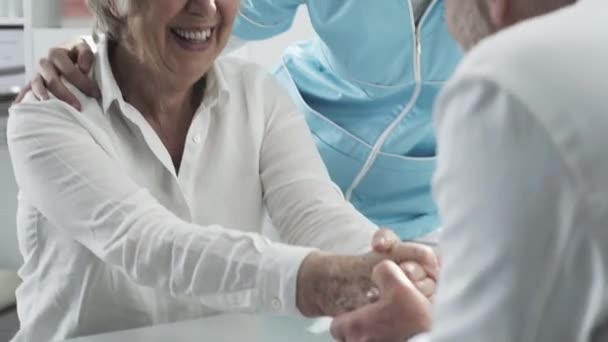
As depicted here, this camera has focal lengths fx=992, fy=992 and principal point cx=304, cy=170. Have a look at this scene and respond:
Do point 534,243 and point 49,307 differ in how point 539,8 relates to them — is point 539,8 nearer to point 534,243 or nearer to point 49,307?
point 534,243

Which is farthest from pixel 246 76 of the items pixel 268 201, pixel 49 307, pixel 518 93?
pixel 518 93

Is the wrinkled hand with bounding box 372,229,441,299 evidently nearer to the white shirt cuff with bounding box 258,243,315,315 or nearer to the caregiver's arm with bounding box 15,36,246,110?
the white shirt cuff with bounding box 258,243,315,315

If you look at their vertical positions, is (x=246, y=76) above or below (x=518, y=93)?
below

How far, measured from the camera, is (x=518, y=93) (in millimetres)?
597

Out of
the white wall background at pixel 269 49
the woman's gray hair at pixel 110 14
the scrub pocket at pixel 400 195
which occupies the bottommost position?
the white wall background at pixel 269 49

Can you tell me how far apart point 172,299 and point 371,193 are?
55 cm

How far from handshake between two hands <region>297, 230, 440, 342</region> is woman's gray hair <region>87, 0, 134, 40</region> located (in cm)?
51

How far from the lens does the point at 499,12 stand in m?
0.73

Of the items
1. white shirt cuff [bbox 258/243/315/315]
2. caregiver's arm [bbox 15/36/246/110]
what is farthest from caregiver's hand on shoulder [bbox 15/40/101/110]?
white shirt cuff [bbox 258/243/315/315]

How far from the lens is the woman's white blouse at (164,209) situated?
4.20 feet

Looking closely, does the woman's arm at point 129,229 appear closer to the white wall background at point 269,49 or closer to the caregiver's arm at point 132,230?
the caregiver's arm at point 132,230

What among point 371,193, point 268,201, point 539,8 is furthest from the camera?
point 371,193

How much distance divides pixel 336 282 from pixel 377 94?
2.28ft

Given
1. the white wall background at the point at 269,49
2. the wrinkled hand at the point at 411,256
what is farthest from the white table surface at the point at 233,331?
the white wall background at the point at 269,49
